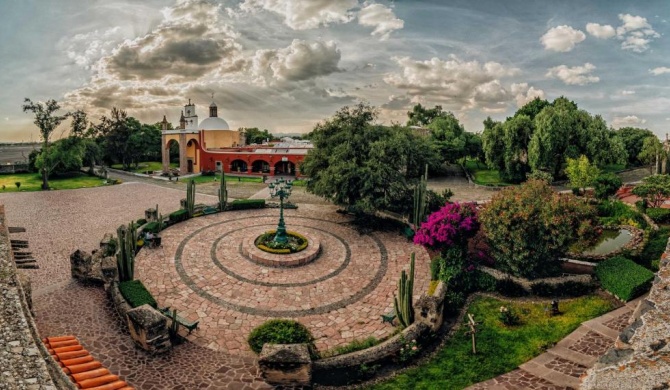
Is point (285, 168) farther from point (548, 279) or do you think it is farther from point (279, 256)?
point (548, 279)

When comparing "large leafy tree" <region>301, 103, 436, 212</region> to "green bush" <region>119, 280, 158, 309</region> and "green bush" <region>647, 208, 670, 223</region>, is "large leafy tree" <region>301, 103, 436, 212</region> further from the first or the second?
"green bush" <region>647, 208, 670, 223</region>

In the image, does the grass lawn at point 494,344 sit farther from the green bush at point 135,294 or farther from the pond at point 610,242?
the green bush at point 135,294

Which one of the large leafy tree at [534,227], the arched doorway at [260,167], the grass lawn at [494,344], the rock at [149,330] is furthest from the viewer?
the arched doorway at [260,167]

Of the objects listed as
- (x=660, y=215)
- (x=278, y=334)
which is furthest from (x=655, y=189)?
(x=278, y=334)

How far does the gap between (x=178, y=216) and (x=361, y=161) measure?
11.8 m

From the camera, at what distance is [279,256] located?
1770 centimetres

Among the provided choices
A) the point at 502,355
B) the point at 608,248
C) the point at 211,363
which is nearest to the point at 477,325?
the point at 502,355

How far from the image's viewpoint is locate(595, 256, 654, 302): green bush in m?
13.0

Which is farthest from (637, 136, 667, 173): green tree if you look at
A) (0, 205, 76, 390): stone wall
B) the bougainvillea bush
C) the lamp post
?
(0, 205, 76, 390): stone wall

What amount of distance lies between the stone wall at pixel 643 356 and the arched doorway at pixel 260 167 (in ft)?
147

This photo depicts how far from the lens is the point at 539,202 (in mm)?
14062

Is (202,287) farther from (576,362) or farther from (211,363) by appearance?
(576,362)

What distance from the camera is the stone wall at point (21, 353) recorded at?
528 cm

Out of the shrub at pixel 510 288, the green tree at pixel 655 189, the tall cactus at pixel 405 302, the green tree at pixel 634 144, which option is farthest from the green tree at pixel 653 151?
the tall cactus at pixel 405 302
